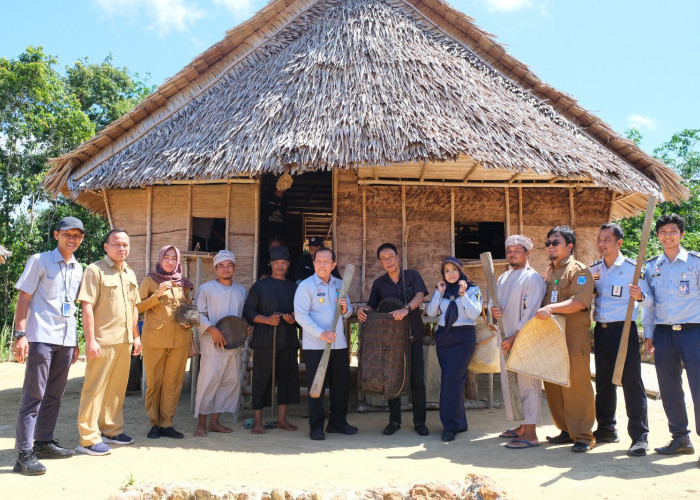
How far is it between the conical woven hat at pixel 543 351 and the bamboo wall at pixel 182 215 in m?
3.61

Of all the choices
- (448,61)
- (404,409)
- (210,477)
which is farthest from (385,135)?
(210,477)

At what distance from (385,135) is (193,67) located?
3162 mm

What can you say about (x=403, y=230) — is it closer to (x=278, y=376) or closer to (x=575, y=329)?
(x=278, y=376)

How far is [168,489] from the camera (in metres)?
3.00

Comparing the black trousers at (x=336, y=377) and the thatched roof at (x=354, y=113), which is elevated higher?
the thatched roof at (x=354, y=113)

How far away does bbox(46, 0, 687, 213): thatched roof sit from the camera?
5.82 meters

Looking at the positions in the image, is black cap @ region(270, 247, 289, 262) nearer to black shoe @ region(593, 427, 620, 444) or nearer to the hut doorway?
the hut doorway

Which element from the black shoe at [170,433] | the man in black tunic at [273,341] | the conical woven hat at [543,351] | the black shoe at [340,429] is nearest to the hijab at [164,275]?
the man in black tunic at [273,341]

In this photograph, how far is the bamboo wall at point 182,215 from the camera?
6.81 m

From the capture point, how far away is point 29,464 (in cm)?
371

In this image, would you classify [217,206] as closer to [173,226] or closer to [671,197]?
[173,226]

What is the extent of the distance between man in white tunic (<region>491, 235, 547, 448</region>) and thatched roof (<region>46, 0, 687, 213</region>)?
55.1 inches

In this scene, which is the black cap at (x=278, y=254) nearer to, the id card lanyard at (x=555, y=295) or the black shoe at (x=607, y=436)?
the id card lanyard at (x=555, y=295)

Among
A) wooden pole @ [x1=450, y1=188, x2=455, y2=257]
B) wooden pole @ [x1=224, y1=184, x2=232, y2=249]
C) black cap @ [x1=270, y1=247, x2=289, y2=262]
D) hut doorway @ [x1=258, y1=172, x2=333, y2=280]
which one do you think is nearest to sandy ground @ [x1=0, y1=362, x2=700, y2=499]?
black cap @ [x1=270, y1=247, x2=289, y2=262]
